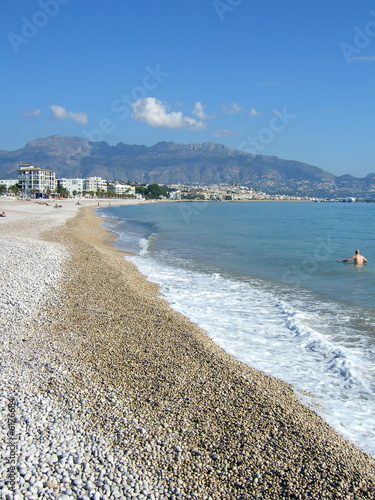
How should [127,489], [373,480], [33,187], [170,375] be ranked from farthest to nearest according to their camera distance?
[33,187], [170,375], [373,480], [127,489]

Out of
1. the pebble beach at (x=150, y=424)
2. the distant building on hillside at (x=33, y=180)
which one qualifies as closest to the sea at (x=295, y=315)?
the pebble beach at (x=150, y=424)

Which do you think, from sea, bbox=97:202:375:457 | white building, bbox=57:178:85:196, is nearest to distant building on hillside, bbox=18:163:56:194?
white building, bbox=57:178:85:196

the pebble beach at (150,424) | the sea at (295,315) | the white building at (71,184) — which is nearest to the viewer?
the pebble beach at (150,424)

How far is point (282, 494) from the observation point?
461 centimetres

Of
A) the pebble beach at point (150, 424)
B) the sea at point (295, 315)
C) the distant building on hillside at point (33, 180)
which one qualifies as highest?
the distant building on hillside at point (33, 180)

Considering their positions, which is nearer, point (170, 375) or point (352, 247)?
point (170, 375)

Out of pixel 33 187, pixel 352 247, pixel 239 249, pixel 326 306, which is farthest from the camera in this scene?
pixel 33 187

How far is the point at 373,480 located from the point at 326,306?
9.63 metres

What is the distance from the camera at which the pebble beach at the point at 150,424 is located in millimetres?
4684

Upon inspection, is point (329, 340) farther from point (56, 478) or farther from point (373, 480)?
point (56, 478)

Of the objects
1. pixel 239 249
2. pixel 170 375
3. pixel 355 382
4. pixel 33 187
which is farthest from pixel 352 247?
pixel 33 187

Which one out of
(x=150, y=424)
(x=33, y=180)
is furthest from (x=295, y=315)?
(x=33, y=180)

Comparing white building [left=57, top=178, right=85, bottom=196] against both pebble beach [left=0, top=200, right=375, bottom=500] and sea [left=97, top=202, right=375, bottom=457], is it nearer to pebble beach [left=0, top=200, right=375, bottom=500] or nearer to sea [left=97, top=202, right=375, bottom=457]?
sea [left=97, top=202, right=375, bottom=457]

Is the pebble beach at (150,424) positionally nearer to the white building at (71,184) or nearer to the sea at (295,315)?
the sea at (295,315)
